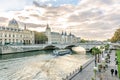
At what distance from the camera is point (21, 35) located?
498 feet

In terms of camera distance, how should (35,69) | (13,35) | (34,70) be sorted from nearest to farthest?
1. (34,70)
2. (35,69)
3. (13,35)

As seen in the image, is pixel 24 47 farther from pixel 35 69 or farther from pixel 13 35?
pixel 35 69

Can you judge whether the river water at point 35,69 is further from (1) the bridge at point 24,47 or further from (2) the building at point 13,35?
(2) the building at point 13,35

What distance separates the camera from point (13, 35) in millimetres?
142125

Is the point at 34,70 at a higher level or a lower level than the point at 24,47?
lower

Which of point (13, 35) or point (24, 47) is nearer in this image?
point (24, 47)

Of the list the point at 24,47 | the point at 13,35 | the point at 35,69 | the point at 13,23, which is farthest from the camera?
the point at 13,23

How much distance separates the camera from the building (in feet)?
435

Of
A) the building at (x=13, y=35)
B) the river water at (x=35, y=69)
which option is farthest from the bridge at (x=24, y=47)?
the river water at (x=35, y=69)

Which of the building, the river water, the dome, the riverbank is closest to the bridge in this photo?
the building

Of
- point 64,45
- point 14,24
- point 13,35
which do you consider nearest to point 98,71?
point 64,45

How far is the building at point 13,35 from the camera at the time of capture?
435 feet

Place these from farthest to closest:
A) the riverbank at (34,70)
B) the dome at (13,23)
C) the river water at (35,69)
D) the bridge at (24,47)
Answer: the dome at (13,23) < the bridge at (24,47) < the river water at (35,69) < the riverbank at (34,70)

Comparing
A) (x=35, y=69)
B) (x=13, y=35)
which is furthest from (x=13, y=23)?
(x=35, y=69)
